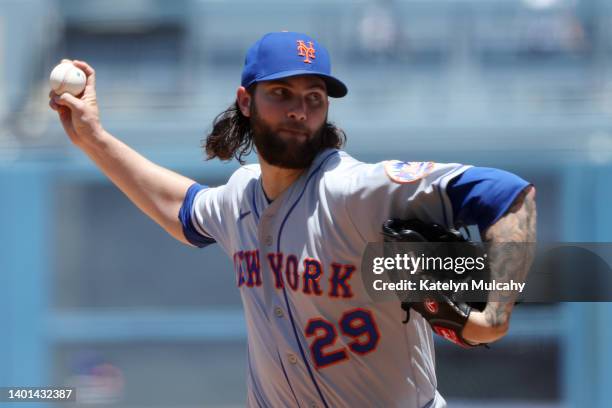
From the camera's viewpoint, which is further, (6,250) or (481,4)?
(481,4)

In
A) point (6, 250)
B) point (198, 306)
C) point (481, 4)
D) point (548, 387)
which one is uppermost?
point (481, 4)

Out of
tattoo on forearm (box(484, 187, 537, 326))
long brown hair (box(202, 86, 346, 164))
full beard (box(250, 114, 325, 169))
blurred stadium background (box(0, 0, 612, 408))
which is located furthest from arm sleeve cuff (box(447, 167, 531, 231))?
blurred stadium background (box(0, 0, 612, 408))

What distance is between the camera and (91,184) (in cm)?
623

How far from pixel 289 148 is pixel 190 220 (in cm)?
46


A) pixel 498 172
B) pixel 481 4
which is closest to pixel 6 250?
pixel 481 4

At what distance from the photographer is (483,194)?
1.68 m

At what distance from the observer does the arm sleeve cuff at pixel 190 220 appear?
239 cm

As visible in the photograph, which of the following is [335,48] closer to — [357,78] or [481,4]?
[357,78]

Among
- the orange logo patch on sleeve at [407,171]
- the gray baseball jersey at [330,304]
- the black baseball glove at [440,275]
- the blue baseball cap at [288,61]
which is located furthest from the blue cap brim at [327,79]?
the black baseball glove at [440,275]

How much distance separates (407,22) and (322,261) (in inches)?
217

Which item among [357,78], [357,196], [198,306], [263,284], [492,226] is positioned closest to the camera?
[492,226]

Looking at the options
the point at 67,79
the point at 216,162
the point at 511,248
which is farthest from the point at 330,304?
the point at 216,162

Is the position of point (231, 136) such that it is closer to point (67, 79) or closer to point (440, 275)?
A: point (67, 79)

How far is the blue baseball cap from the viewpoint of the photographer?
2031 mm
